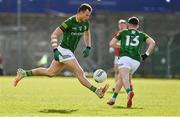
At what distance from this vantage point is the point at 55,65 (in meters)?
15.2

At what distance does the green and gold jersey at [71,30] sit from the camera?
14.5m

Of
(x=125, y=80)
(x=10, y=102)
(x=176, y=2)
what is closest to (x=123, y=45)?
(x=125, y=80)

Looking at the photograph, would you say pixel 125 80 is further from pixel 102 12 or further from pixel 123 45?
pixel 102 12

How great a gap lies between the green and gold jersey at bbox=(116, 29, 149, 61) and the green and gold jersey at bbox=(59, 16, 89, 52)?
0.88m

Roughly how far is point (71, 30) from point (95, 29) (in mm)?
24558

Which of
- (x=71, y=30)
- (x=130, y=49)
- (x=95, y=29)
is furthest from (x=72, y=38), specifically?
(x=95, y=29)

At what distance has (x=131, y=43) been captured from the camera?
1486cm

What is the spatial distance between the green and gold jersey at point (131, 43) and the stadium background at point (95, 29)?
77.3ft

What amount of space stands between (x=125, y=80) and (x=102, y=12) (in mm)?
24603

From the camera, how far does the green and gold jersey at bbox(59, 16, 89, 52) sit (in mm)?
14500

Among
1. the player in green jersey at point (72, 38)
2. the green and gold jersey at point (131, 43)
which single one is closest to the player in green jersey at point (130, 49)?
the green and gold jersey at point (131, 43)

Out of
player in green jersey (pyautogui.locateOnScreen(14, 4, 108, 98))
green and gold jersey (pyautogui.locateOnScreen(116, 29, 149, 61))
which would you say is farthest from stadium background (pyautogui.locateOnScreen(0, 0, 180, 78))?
player in green jersey (pyautogui.locateOnScreen(14, 4, 108, 98))

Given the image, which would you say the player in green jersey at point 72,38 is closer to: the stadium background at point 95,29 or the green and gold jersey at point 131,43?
the green and gold jersey at point 131,43

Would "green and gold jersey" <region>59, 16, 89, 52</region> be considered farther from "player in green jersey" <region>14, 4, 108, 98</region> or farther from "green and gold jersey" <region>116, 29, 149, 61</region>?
"green and gold jersey" <region>116, 29, 149, 61</region>
